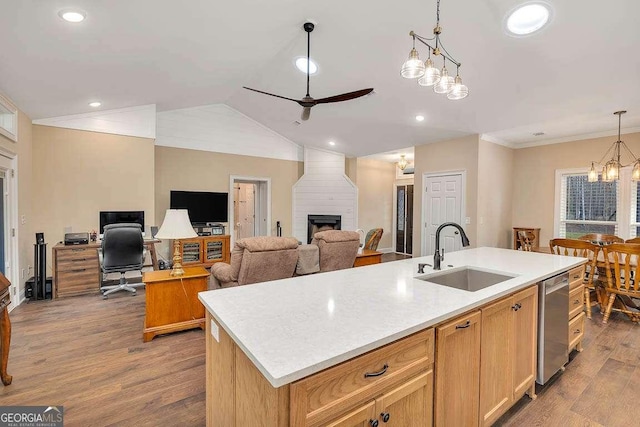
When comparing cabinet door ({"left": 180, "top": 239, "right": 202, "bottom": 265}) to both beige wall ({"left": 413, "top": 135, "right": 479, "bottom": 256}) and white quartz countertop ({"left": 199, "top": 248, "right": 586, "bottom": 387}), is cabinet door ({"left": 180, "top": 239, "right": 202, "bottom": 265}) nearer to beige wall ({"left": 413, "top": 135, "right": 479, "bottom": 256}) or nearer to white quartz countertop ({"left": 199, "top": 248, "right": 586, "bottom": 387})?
beige wall ({"left": 413, "top": 135, "right": 479, "bottom": 256})

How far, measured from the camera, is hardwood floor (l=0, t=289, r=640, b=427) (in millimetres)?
1997

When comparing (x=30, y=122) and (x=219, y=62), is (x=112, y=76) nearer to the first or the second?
(x=219, y=62)

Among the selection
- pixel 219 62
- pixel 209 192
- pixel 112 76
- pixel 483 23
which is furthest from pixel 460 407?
pixel 209 192

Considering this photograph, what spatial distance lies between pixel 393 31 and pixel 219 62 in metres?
2.34

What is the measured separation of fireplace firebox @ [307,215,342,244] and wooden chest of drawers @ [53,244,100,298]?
4.51 m

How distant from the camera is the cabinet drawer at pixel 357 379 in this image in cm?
95

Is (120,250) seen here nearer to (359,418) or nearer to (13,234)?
(13,234)

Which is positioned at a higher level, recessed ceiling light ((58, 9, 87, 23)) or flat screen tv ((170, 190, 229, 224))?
recessed ceiling light ((58, 9, 87, 23))

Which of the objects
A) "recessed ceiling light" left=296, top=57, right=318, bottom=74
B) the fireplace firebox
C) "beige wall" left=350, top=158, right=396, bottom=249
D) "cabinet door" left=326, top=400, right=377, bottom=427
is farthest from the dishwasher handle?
"beige wall" left=350, top=158, right=396, bottom=249

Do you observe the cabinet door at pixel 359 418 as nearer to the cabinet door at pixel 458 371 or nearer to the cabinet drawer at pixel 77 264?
the cabinet door at pixel 458 371

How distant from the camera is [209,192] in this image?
21.9 feet

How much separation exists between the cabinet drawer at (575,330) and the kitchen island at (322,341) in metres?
1.07

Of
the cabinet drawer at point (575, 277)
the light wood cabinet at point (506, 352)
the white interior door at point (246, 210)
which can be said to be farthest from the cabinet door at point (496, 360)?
the white interior door at point (246, 210)

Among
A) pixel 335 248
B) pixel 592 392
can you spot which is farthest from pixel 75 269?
pixel 592 392
